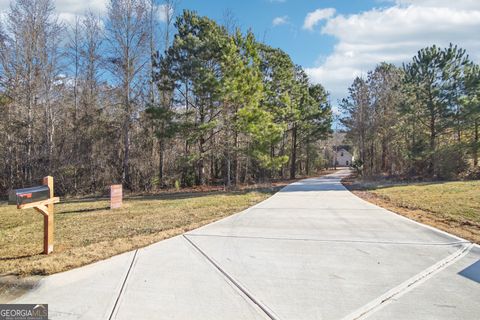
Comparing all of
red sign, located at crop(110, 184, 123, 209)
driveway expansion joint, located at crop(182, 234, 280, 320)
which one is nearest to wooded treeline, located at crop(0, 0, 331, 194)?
red sign, located at crop(110, 184, 123, 209)

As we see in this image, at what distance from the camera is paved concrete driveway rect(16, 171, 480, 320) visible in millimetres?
3205

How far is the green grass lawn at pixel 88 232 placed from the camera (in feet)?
16.2

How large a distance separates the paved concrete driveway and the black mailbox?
1.27m

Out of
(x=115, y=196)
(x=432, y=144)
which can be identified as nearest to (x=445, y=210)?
(x=115, y=196)

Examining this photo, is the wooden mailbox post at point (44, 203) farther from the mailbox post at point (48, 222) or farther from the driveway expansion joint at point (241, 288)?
the driveway expansion joint at point (241, 288)

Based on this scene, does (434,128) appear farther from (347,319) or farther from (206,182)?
(347,319)

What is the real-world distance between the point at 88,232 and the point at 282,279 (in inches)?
193

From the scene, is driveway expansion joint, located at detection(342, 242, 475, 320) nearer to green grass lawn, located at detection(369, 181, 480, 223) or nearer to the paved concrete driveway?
the paved concrete driveway

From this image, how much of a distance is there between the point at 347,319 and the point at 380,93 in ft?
85.6

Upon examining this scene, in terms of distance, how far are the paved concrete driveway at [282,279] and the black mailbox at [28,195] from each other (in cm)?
127

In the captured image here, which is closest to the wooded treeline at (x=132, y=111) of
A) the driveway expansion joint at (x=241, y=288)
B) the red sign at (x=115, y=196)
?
the red sign at (x=115, y=196)

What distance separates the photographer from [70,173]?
2008cm

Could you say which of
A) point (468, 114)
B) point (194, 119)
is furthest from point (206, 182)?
point (468, 114)

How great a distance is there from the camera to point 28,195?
15.6ft
